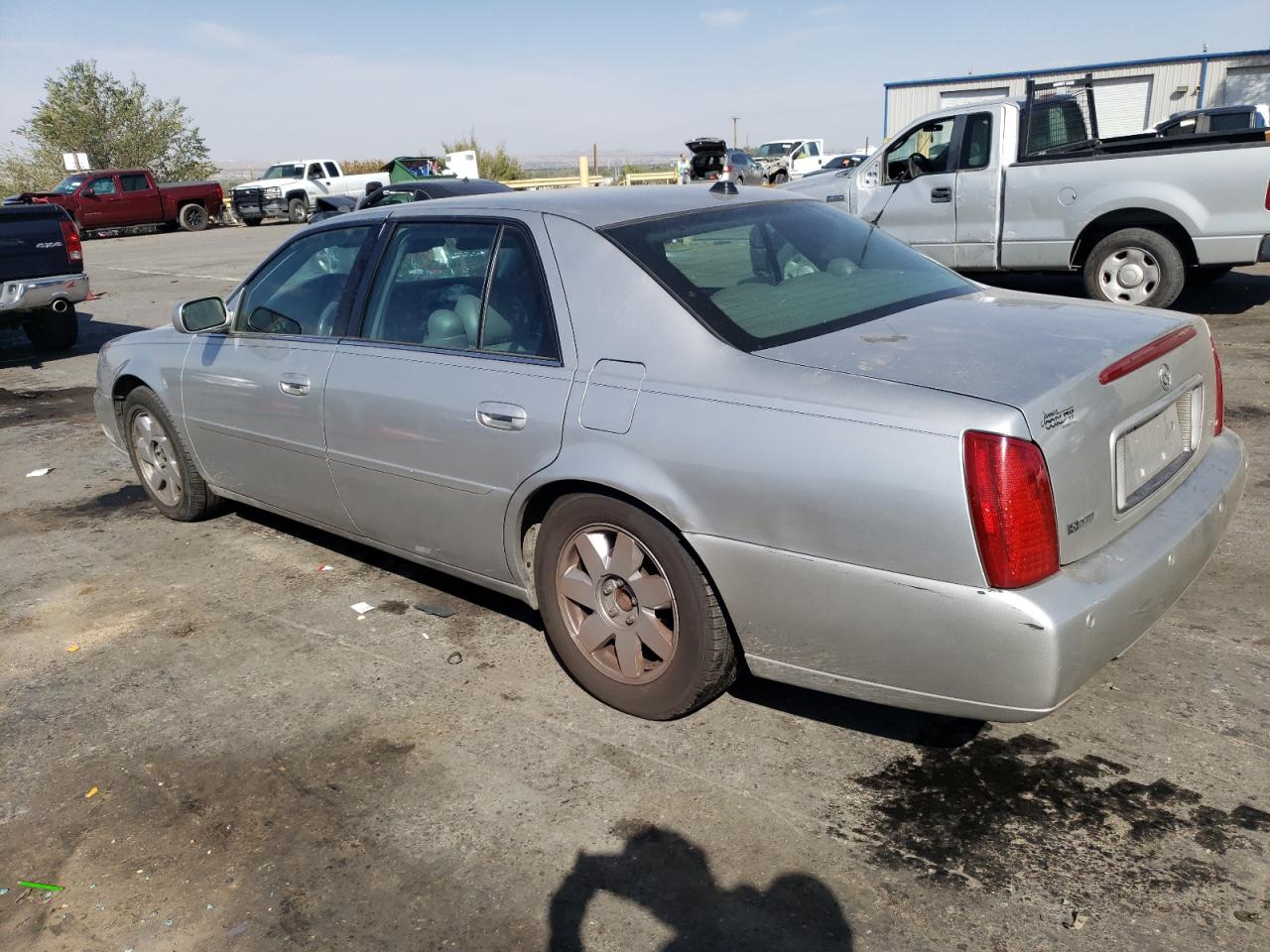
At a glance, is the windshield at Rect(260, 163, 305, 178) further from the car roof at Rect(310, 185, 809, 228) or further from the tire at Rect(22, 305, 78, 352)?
the car roof at Rect(310, 185, 809, 228)

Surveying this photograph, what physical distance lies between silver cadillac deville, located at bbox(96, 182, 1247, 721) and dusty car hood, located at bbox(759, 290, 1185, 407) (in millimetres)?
14

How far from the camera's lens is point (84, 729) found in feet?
11.6

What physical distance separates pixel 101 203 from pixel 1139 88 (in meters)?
32.9

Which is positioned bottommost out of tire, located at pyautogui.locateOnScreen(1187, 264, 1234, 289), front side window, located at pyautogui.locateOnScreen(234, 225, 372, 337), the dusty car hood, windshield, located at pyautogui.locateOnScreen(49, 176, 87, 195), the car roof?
tire, located at pyautogui.locateOnScreen(1187, 264, 1234, 289)

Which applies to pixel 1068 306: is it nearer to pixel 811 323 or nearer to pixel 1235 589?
pixel 811 323

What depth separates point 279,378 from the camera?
432 centimetres

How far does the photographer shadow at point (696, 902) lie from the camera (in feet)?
7.82

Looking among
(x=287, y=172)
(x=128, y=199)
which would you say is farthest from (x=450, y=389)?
(x=287, y=172)

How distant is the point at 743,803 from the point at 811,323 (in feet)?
4.69

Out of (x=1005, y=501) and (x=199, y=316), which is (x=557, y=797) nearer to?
(x=1005, y=501)

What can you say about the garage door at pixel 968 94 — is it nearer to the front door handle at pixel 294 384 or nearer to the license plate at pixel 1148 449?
the front door handle at pixel 294 384

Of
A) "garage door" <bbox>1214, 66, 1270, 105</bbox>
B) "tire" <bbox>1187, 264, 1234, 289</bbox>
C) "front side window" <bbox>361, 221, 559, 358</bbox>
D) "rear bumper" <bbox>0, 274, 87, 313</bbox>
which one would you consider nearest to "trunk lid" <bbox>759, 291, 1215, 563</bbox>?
"front side window" <bbox>361, 221, 559, 358</bbox>

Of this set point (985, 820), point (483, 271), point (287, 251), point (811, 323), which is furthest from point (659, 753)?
point (287, 251)

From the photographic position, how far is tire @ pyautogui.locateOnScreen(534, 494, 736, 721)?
3037 mm
